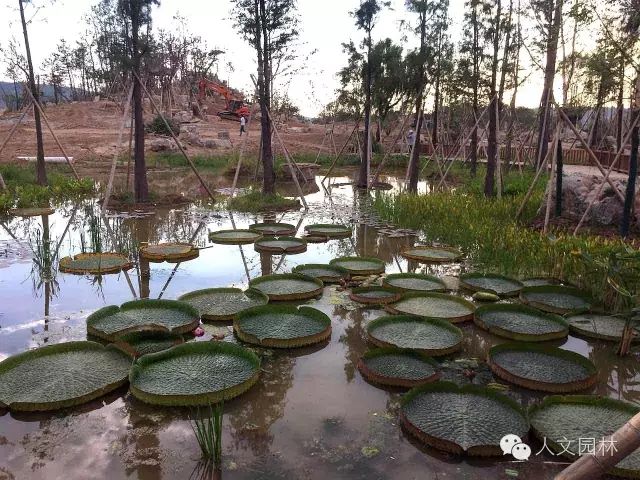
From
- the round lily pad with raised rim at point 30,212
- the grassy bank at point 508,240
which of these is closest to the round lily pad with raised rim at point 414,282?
the grassy bank at point 508,240

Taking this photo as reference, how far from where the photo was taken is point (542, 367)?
3.96 meters

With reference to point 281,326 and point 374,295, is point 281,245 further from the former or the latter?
point 281,326

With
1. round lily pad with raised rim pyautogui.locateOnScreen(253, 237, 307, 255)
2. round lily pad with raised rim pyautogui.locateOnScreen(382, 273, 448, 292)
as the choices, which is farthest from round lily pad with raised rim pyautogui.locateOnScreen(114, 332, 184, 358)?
round lily pad with raised rim pyautogui.locateOnScreen(253, 237, 307, 255)

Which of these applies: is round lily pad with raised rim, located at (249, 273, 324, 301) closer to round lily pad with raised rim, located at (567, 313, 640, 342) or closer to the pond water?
the pond water

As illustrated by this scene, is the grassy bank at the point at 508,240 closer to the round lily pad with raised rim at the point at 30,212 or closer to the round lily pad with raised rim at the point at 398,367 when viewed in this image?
the round lily pad with raised rim at the point at 398,367

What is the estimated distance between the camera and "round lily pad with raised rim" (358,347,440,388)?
146 inches

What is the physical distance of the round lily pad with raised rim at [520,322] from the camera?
4582 mm

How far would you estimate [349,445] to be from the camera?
3.02 meters

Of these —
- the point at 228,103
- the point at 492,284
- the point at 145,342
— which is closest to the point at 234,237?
the point at 145,342

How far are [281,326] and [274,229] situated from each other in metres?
4.74

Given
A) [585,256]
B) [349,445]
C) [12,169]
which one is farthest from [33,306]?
[12,169]

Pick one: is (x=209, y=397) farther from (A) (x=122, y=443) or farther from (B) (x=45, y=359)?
(B) (x=45, y=359)

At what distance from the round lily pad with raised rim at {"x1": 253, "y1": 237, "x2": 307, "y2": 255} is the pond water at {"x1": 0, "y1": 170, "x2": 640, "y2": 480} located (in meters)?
1.04

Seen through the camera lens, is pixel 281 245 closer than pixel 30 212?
Yes
